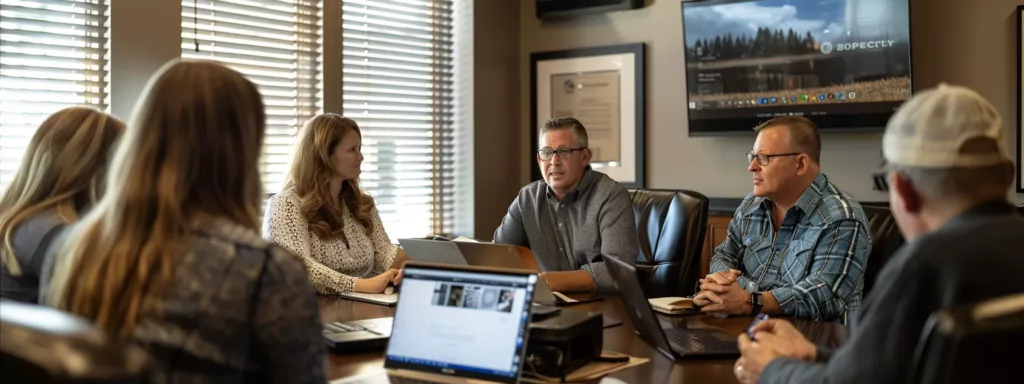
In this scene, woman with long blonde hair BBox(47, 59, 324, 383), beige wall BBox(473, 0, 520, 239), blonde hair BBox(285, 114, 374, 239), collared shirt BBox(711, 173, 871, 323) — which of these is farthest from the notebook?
beige wall BBox(473, 0, 520, 239)

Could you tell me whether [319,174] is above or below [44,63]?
below

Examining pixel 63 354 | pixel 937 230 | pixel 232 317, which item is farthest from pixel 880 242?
pixel 63 354

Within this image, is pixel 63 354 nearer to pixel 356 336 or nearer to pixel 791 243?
pixel 356 336

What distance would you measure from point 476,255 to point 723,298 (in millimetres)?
626

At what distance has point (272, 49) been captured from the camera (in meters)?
3.94

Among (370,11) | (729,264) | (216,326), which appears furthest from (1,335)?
(370,11)

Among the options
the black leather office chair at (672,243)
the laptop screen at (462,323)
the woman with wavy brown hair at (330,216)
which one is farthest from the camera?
the black leather office chair at (672,243)

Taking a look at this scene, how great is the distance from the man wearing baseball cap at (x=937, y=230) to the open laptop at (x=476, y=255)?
1031 mm

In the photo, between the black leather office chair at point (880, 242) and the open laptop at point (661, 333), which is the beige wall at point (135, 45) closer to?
the open laptop at point (661, 333)

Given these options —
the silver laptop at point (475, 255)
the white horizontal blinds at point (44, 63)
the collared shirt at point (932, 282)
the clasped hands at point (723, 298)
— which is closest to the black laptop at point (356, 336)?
the silver laptop at point (475, 255)

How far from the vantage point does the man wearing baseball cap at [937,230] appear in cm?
123

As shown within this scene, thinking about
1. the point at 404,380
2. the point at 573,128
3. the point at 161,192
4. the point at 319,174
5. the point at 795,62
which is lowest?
the point at 404,380

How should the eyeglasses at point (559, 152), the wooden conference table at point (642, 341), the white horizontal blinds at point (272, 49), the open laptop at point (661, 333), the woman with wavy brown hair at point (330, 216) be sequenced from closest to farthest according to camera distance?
the wooden conference table at point (642, 341) < the open laptop at point (661, 333) < the woman with wavy brown hair at point (330, 216) < the eyeglasses at point (559, 152) < the white horizontal blinds at point (272, 49)

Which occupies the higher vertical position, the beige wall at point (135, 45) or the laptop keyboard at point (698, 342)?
the beige wall at point (135, 45)
